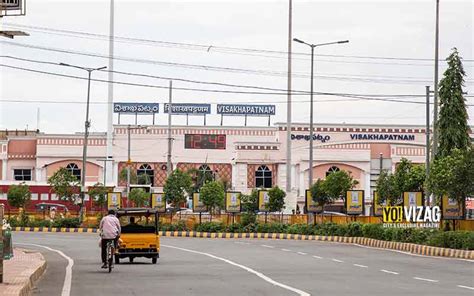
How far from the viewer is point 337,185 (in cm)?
7256

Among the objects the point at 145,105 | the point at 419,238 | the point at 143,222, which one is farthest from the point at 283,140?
the point at 143,222

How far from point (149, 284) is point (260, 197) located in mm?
50658

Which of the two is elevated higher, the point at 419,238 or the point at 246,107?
the point at 246,107

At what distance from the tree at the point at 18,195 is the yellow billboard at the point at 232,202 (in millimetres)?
A: 22209

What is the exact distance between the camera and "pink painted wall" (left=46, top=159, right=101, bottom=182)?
375ft

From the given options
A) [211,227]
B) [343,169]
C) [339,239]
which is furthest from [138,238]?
[343,169]

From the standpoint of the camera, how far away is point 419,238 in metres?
48.7

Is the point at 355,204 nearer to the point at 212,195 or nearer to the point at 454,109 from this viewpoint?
the point at 454,109

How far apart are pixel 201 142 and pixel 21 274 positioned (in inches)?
3583

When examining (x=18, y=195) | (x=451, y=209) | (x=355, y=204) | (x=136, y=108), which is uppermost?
(x=136, y=108)

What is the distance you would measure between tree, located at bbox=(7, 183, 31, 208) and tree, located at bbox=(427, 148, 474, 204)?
48.3 meters

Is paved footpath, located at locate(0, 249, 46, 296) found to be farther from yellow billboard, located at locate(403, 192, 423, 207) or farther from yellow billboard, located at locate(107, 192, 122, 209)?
yellow billboard, located at locate(107, 192, 122, 209)

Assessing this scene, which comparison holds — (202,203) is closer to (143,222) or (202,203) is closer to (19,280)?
(143,222)

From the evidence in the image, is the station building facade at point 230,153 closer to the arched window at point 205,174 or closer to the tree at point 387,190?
the arched window at point 205,174
